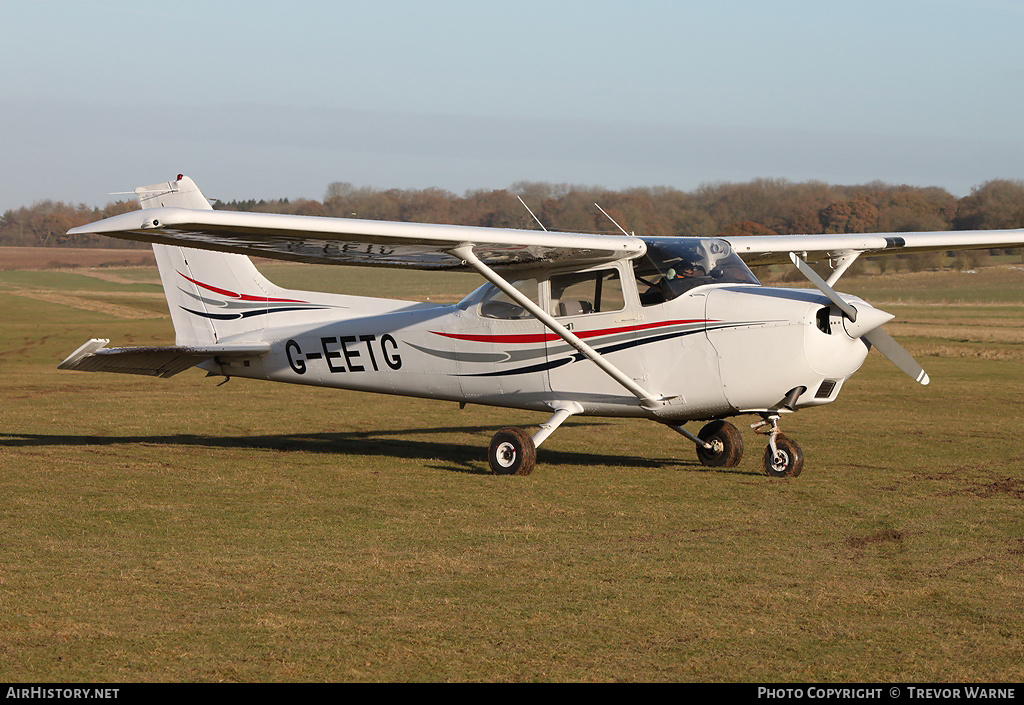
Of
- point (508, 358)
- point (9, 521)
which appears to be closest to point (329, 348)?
point (508, 358)

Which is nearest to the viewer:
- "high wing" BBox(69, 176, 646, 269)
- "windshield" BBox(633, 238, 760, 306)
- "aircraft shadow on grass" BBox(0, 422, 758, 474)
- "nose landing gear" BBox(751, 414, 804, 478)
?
"high wing" BBox(69, 176, 646, 269)

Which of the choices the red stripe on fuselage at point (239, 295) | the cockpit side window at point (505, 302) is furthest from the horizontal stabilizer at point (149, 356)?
the cockpit side window at point (505, 302)

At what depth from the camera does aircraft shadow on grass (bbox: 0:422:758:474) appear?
11852 mm

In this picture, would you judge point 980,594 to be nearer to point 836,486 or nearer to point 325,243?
point 836,486

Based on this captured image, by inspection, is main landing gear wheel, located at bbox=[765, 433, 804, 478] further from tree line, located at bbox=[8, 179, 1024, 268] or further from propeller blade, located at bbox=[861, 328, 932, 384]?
tree line, located at bbox=[8, 179, 1024, 268]

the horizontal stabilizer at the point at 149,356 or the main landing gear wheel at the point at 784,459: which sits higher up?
the horizontal stabilizer at the point at 149,356

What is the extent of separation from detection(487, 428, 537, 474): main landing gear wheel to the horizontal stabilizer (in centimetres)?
354

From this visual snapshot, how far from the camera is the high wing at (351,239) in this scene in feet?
26.8

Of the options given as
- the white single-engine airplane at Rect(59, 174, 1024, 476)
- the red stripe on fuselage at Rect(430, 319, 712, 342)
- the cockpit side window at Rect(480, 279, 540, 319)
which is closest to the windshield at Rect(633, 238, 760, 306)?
the white single-engine airplane at Rect(59, 174, 1024, 476)

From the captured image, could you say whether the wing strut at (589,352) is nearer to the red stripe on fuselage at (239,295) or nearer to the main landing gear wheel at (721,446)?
the main landing gear wheel at (721,446)

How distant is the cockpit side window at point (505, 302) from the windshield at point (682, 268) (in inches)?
44.3

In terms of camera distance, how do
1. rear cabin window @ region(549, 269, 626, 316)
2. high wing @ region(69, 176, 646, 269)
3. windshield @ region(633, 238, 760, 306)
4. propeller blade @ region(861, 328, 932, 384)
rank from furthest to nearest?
rear cabin window @ region(549, 269, 626, 316) < windshield @ region(633, 238, 760, 306) < propeller blade @ region(861, 328, 932, 384) < high wing @ region(69, 176, 646, 269)
